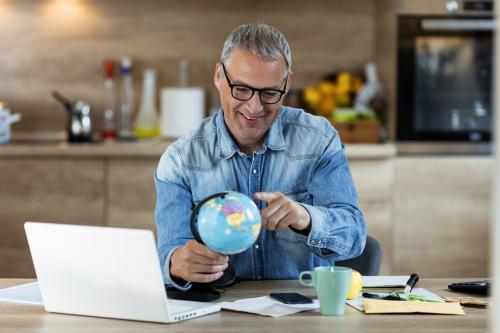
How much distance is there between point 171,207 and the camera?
227 centimetres

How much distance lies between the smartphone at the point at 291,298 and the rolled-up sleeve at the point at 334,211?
8.9 inches

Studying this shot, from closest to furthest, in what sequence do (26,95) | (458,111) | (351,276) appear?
1. (351,276)
2. (458,111)
3. (26,95)

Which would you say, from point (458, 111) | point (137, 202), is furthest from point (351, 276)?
point (458, 111)

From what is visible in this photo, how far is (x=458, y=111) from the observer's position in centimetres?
447

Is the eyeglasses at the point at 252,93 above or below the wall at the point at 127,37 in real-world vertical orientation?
below

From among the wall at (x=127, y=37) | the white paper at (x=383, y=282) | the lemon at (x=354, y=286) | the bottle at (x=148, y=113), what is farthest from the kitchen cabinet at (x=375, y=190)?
the lemon at (x=354, y=286)

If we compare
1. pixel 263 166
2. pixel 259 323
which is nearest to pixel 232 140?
pixel 263 166

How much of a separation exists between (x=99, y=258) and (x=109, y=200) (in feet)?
8.37

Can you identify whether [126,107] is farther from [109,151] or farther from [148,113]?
[109,151]

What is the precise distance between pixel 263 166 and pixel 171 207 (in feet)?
0.93

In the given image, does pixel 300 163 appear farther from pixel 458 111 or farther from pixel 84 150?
pixel 458 111

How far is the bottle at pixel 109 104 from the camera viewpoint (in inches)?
184

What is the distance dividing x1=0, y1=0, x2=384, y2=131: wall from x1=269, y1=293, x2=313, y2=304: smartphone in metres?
2.95

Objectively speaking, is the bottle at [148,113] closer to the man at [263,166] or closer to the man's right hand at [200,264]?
the man at [263,166]
